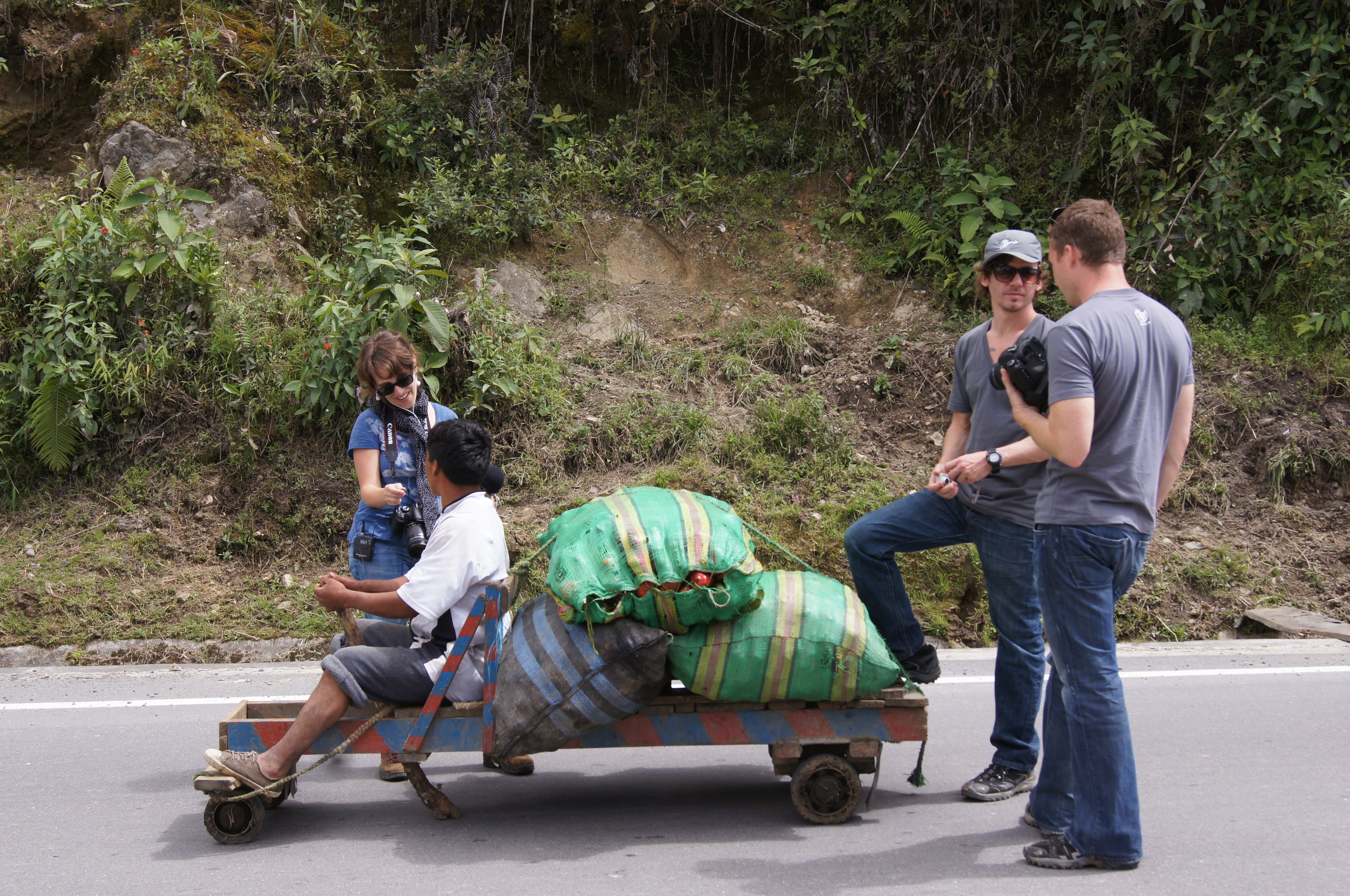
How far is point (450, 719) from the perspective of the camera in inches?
151

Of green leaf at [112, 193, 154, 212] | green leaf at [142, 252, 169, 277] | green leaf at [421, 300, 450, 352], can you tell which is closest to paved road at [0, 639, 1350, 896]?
green leaf at [421, 300, 450, 352]

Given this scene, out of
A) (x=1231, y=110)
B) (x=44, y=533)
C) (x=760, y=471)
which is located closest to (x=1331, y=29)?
(x=1231, y=110)

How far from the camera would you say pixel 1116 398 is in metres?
3.44

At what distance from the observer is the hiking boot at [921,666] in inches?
163

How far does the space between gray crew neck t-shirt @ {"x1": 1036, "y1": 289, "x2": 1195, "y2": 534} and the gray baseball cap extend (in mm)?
538

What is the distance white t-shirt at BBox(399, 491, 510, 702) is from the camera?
3824 millimetres

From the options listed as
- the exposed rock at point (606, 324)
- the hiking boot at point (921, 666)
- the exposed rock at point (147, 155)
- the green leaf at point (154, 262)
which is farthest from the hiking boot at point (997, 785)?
the exposed rock at point (147, 155)

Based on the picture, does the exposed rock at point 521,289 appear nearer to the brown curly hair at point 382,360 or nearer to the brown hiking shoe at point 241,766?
the brown curly hair at point 382,360

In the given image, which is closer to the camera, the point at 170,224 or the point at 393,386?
the point at 393,386

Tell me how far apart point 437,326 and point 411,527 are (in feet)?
12.4

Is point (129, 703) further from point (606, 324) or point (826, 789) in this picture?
point (606, 324)

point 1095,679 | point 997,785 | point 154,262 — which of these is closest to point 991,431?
point 1095,679

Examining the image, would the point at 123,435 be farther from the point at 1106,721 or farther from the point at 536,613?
the point at 1106,721

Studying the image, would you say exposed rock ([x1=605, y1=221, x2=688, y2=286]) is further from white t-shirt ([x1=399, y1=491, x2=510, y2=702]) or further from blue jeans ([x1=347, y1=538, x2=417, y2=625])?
white t-shirt ([x1=399, y1=491, x2=510, y2=702])
